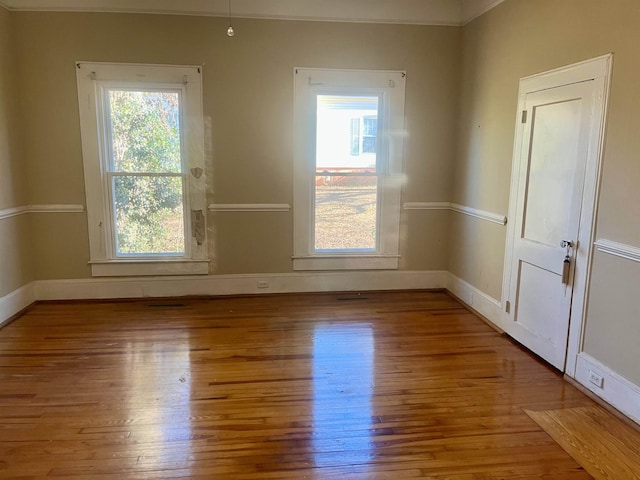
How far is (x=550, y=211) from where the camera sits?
10.2 ft

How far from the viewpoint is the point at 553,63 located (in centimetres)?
305

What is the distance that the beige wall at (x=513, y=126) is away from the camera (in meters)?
2.44

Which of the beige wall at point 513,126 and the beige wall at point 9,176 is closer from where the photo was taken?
the beige wall at point 513,126

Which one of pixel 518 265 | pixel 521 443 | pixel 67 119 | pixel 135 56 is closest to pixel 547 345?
pixel 518 265

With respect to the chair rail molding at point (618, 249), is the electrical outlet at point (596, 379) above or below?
below

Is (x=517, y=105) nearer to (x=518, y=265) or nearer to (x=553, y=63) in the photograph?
(x=553, y=63)

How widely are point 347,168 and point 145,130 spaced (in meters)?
1.99

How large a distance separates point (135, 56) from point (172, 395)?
121 inches

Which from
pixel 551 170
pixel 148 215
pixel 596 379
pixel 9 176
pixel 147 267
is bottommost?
pixel 596 379

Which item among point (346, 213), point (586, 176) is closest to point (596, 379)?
point (586, 176)

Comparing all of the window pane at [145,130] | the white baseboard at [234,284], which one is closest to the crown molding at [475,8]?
the white baseboard at [234,284]

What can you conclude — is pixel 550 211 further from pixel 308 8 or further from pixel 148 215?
pixel 148 215

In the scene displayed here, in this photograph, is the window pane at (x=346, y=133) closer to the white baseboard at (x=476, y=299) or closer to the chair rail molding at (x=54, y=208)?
the white baseboard at (x=476, y=299)

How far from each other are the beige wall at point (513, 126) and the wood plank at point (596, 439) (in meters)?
0.30
